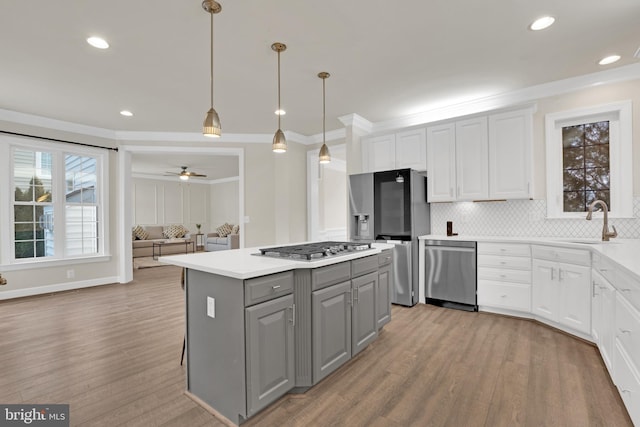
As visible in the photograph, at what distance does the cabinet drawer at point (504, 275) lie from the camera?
3365 mm

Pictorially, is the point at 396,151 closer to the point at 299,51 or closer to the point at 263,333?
the point at 299,51

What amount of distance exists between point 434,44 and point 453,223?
7.98 feet

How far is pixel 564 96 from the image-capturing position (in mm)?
3531

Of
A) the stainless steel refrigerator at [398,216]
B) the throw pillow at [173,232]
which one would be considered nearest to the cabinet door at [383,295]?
the stainless steel refrigerator at [398,216]

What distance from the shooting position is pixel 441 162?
4.11m

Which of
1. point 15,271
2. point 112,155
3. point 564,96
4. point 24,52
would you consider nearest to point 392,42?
point 564,96

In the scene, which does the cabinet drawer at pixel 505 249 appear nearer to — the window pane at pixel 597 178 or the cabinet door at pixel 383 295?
the window pane at pixel 597 178

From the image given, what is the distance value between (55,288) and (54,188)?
5.21 feet

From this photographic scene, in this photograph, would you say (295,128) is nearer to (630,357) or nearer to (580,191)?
(580,191)

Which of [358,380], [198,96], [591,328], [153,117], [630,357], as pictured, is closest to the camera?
[630,357]

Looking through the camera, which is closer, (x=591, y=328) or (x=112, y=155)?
(x=591, y=328)

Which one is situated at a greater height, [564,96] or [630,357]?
[564,96]

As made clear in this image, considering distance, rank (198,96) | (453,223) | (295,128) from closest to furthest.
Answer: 1. (198,96)
2. (453,223)
3. (295,128)

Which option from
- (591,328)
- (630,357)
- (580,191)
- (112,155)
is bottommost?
(591,328)
